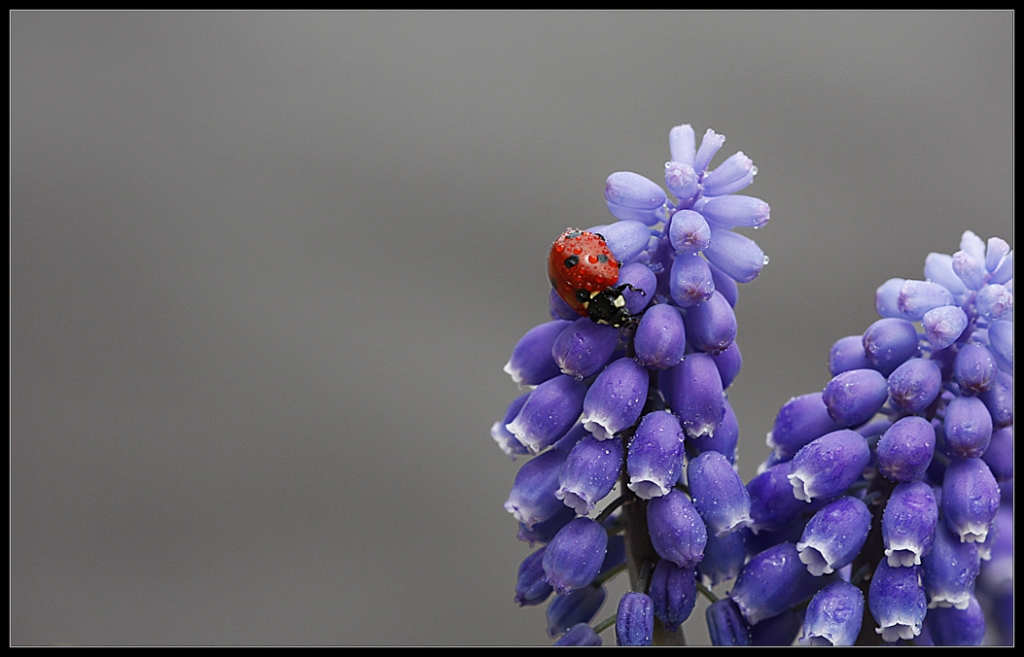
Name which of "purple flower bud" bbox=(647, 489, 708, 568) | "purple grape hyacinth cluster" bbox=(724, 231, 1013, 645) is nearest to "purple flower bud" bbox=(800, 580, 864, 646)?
"purple grape hyacinth cluster" bbox=(724, 231, 1013, 645)

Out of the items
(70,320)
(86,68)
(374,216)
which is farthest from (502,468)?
(86,68)

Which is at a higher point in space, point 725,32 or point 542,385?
point 725,32

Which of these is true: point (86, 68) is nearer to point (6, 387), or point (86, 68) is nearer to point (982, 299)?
point (6, 387)

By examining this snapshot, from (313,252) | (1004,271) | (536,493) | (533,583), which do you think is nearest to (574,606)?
(533,583)

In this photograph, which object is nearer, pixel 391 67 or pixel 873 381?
pixel 873 381

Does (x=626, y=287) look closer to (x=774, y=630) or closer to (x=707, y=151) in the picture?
(x=707, y=151)

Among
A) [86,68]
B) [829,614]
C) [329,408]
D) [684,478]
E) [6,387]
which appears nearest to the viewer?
[829,614]

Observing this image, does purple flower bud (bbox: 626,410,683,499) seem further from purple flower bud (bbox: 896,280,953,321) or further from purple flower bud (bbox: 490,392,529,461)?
purple flower bud (bbox: 896,280,953,321)
